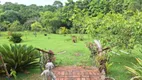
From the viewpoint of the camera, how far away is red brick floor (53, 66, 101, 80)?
719 cm

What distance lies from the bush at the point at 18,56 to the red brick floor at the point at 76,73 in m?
1.08

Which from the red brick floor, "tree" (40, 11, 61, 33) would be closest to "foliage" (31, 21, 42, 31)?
"tree" (40, 11, 61, 33)

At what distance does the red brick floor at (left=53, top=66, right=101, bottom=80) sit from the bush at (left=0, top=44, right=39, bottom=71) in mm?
1080

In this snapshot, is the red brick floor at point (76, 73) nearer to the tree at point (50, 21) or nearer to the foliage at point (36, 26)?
the foliage at point (36, 26)

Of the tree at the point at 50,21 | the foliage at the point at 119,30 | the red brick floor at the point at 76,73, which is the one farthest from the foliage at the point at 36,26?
the red brick floor at the point at 76,73

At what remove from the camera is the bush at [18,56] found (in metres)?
7.37

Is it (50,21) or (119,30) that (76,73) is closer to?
(119,30)

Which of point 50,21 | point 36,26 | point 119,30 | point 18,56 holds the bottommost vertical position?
point 36,26

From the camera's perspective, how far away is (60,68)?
27.8ft

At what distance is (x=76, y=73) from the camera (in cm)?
769

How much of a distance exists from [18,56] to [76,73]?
2.21m

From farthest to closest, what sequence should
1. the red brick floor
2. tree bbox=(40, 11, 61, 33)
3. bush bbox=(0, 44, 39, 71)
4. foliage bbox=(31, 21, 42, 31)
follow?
tree bbox=(40, 11, 61, 33), foliage bbox=(31, 21, 42, 31), bush bbox=(0, 44, 39, 71), the red brick floor

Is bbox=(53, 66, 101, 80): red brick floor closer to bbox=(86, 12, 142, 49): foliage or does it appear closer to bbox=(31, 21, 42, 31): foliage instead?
bbox=(86, 12, 142, 49): foliage

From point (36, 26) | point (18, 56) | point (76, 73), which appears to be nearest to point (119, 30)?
point (76, 73)
